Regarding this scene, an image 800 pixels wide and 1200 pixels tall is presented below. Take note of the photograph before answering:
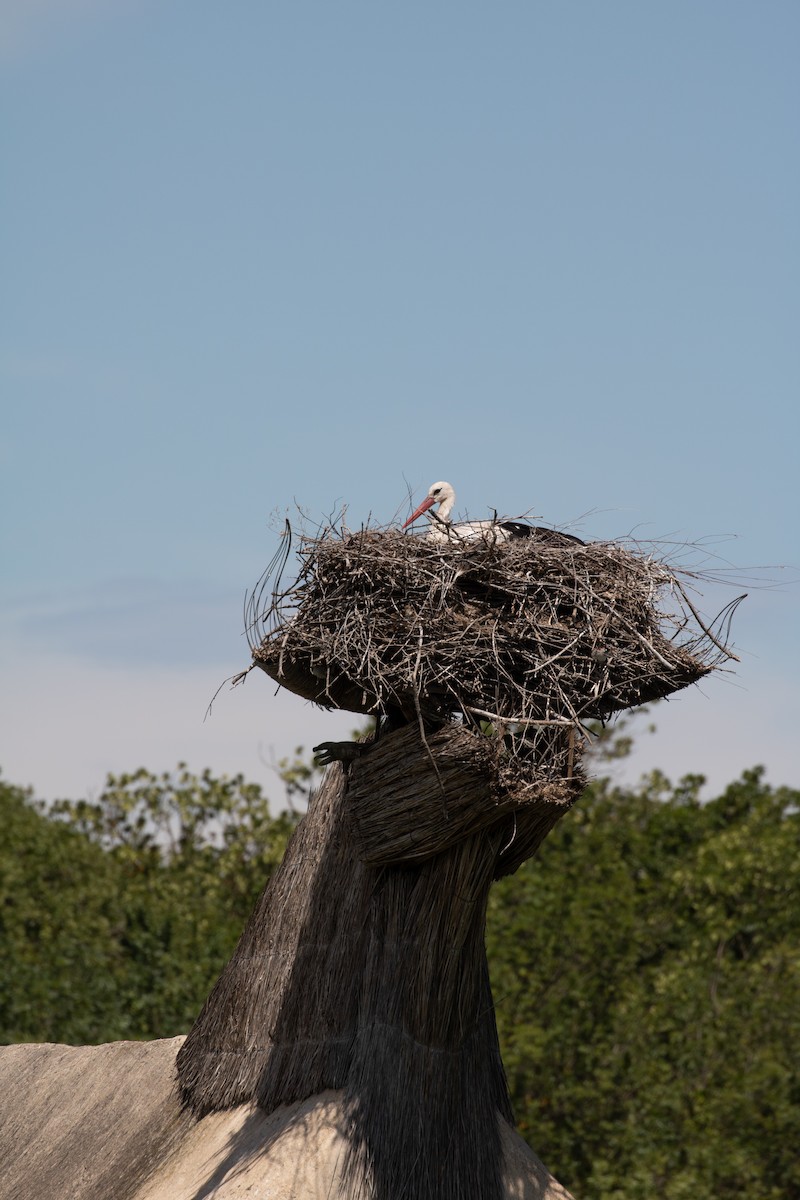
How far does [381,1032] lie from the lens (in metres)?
8.02

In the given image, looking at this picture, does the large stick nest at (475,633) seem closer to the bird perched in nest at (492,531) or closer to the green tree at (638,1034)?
the bird perched in nest at (492,531)

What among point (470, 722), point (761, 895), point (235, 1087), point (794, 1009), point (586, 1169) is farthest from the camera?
point (761, 895)

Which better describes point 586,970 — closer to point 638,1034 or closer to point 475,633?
point 638,1034

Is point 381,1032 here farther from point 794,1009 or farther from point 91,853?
point 91,853

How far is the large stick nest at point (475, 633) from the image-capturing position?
7516 millimetres

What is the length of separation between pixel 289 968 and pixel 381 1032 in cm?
110

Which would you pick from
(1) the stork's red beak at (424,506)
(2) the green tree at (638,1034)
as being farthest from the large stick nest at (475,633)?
(2) the green tree at (638,1034)

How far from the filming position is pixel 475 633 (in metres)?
7.57

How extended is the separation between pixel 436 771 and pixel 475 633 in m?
0.70

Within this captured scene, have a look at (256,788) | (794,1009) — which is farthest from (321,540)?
(256,788)

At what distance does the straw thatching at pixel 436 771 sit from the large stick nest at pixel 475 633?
12 millimetres

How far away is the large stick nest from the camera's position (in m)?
7.52

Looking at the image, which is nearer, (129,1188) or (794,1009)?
(129,1188)

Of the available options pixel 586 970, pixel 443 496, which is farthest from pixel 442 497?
pixel 586 970
